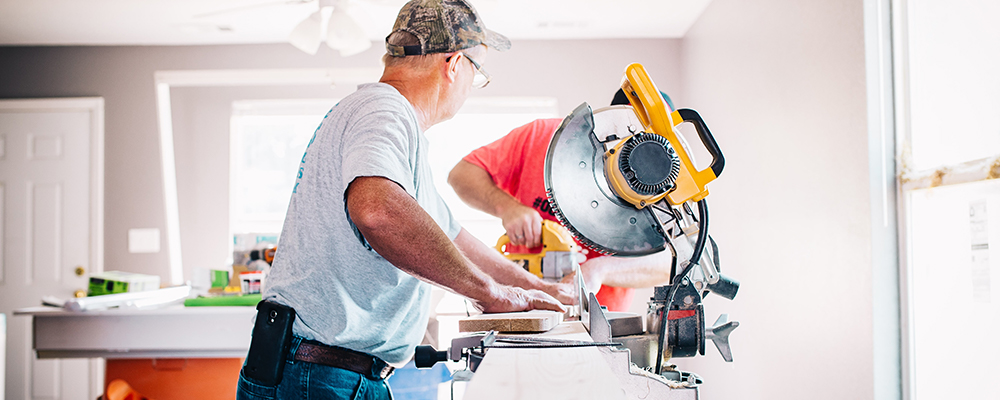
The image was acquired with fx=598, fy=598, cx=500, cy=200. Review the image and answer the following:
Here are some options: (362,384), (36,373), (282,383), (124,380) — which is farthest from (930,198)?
(36,373)

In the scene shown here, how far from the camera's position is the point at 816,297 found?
7.40 feet

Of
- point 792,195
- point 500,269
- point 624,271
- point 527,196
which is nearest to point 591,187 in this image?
point 500,269

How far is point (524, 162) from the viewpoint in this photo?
190 centimetres

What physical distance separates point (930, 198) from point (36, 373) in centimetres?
502

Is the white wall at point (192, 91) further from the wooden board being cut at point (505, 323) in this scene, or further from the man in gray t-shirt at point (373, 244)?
the wooden board being cut at point (505, 323)

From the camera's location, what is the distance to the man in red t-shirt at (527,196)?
5.05 feet

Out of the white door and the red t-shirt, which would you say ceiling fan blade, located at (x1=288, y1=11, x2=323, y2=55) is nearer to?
the red t-shirt

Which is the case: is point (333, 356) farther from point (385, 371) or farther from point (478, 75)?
point (478, 75)

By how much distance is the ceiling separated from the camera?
136 inches

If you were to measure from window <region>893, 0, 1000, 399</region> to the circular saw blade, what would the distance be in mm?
1153

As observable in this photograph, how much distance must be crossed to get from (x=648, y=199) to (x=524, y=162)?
3.48 ft

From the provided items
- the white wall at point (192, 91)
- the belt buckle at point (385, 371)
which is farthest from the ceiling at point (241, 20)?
the belt buckle at point (385, 371)

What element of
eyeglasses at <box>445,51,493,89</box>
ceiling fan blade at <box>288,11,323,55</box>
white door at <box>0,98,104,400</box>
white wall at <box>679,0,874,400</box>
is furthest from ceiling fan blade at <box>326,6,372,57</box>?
white door at <box>0,98,104,400</box>

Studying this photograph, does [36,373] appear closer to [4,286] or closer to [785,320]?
[4,286]
